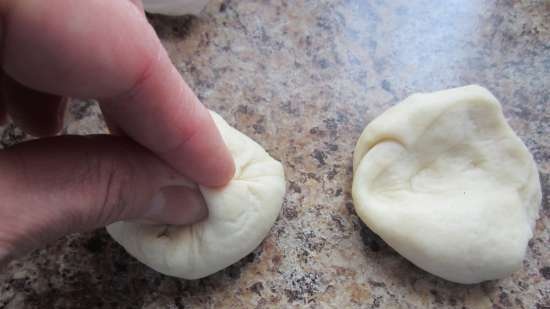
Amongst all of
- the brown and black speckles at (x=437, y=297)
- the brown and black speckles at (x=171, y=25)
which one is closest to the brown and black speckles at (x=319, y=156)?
the brown and black speckles at (x=437, y=297)

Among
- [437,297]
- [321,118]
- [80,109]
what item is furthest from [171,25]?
[437,297]

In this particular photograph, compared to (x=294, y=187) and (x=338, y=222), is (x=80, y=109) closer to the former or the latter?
(x=294, y=187)

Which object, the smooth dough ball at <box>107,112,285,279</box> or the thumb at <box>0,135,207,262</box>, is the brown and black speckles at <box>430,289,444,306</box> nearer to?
the smooth dough ball at <box>107,112,285,279</box>

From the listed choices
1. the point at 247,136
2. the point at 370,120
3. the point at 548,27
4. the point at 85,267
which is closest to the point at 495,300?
the point at 370,120

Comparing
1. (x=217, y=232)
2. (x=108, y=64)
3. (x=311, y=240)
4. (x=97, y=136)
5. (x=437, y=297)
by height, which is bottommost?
(x=437, y=297)

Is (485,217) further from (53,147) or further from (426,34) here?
(53,147)

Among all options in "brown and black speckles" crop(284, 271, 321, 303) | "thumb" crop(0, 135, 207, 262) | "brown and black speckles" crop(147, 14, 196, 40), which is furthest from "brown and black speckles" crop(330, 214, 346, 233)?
"brown and black speckles" crop(147, 14, 196, 40)
